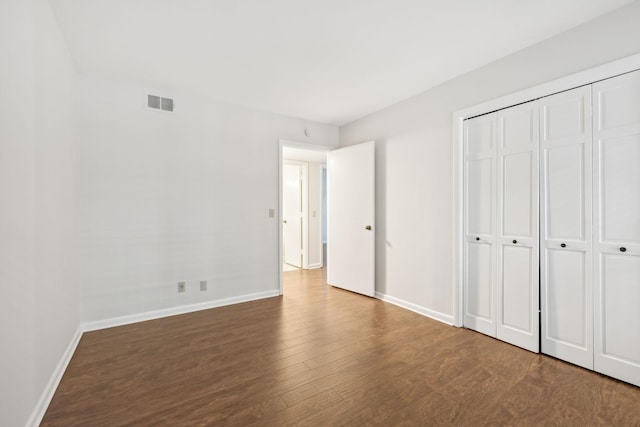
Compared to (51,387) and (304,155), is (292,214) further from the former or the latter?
(51,387)

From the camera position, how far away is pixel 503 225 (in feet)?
8.78

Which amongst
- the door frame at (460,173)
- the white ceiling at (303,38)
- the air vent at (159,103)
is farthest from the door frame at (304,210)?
the door frame at (460,173)

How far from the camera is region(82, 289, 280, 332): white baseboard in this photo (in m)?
2.97

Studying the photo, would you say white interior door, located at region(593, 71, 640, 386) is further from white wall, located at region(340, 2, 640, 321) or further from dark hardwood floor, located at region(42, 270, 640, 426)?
white wall, located at region(340, 2, 640, 321)

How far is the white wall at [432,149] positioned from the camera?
2.16 meters

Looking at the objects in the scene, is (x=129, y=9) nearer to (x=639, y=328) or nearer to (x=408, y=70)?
(x=408, y=70)

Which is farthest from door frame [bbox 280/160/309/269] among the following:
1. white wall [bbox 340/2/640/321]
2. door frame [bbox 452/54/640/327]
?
door frame [bbox 452/54/640/327]

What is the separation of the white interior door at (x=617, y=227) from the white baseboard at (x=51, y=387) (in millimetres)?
3606

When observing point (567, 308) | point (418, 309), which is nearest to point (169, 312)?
point (418, 309)

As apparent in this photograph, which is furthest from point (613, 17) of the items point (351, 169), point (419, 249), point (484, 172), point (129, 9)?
point (129, 9)

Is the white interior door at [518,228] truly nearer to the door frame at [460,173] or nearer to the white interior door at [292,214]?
the door frame at [460,173]

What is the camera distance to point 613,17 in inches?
80.4

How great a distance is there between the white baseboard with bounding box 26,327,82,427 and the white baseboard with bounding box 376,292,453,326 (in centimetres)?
323

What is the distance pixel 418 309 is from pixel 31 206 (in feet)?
11.4
